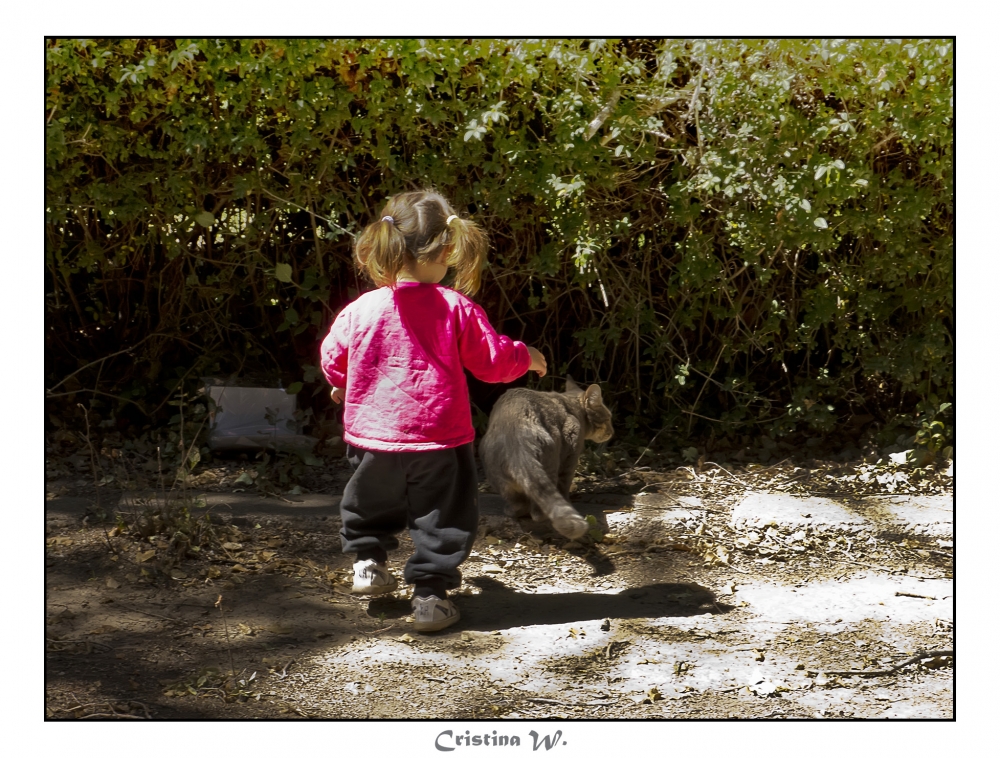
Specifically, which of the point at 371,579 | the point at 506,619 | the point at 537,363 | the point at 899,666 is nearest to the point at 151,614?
the point at 371,579

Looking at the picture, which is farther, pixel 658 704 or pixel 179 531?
pixel 179 531

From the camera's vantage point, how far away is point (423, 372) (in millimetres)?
3441

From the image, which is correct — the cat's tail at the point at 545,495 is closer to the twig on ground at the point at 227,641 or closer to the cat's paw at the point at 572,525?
the cat's paw at the point at 572,525

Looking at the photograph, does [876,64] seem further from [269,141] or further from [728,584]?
[269,141]

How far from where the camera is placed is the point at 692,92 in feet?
15.6

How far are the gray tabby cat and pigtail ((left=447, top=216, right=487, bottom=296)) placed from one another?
3.20 ft

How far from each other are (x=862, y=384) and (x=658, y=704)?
3.49 meters

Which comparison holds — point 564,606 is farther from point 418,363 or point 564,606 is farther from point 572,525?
point 418,363

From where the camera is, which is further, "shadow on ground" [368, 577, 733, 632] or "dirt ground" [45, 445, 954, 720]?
"shadow on ground" [368, 577, 733, 632]

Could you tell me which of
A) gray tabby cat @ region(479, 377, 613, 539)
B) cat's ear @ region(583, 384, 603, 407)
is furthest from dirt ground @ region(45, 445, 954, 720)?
cat's ear @ region(583, 384, 603, 407)

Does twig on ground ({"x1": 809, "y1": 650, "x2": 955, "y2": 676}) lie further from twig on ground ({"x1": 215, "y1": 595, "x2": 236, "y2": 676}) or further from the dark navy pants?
twig on ground ({"x1": 215, "y1": 595, "x2": 236, "y2": 676})

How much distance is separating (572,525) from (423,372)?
959 mm

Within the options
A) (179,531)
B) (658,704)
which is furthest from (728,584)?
(179,531)

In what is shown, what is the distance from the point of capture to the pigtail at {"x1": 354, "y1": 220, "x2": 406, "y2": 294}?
11.3ft
